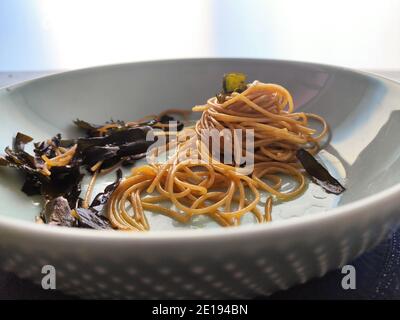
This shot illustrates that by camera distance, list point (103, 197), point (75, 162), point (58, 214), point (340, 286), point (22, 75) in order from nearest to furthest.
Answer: point (340, 286), point (58, 214), point (103, 197), point (75, 162), point (22, 75)

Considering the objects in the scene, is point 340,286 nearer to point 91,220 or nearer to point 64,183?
point 91,220

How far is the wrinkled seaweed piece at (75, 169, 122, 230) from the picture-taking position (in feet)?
2.80

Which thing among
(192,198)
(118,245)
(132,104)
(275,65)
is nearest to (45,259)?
(118,245)

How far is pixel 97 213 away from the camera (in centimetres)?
92

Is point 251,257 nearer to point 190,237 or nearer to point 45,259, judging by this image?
point 190,237

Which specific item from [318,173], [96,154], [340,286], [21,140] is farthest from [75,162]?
[340,286]

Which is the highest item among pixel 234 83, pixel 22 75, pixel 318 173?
pixel 234 83

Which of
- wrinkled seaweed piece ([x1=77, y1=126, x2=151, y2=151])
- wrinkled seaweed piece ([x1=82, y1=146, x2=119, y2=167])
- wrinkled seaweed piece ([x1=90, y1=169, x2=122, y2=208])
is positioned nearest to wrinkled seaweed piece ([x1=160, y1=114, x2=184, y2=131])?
wrinkled seaweed piece ([x1=77, y1=126, x2=151, y2=151])

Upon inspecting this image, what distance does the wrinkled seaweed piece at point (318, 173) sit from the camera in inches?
39.1

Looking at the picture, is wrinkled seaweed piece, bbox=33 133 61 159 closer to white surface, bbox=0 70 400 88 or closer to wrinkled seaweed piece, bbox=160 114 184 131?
wrinkled seaweed piece, bbox=160 114 184 131

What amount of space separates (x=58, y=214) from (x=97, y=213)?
9 centimetres

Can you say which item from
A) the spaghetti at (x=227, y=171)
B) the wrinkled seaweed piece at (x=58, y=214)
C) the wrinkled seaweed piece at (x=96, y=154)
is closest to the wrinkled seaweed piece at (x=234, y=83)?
the spaghetti at (x=227, y=171)
